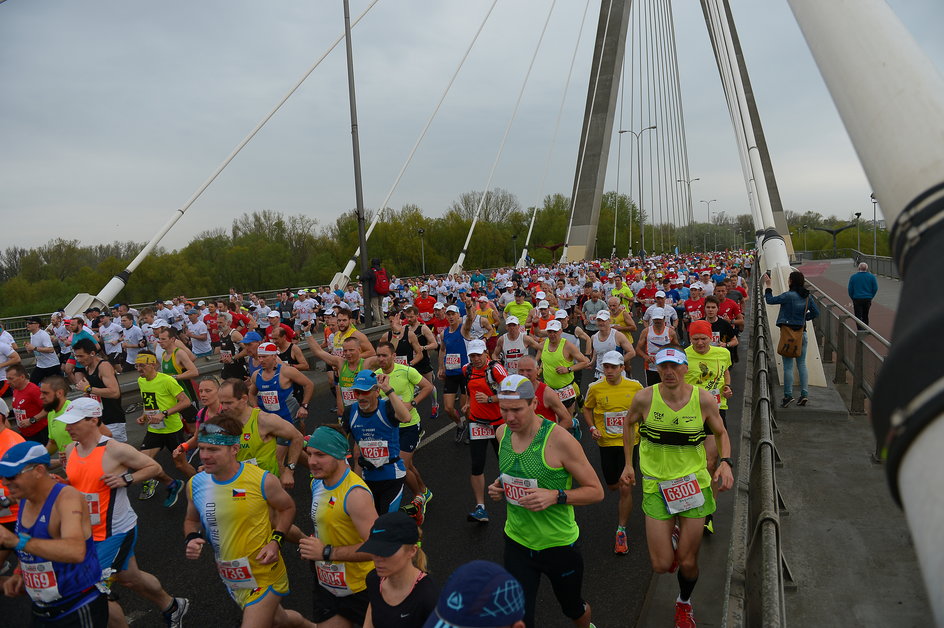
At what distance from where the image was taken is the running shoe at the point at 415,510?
603 cm

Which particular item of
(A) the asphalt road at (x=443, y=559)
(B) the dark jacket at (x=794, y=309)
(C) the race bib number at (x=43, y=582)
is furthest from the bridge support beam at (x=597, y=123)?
(C) the race bib number at (x=43, y=582)

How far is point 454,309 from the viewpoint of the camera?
9.89 meters

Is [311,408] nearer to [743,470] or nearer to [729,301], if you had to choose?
[729,301]

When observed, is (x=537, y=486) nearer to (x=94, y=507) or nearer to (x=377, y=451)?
(x=377, y=451)

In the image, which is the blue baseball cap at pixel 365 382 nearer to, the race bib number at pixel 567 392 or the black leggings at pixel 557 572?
the black leggings at pixel 557 572

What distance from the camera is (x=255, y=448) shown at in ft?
18.2

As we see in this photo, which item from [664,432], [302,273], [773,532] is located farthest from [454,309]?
[302,273]

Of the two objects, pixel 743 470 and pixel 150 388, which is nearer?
pixel 743 470

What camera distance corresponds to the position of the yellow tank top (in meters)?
3.84

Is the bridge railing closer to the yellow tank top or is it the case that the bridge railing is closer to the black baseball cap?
the black baseball cap

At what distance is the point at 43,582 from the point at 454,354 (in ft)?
21.4

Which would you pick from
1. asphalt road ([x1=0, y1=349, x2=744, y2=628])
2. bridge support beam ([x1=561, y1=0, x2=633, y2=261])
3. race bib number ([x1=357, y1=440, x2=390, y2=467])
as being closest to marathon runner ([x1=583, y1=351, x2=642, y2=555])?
asphalt road ([x1=0, y1=349, x2=744, y2=628])

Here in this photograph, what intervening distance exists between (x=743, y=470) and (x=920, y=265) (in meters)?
3.82

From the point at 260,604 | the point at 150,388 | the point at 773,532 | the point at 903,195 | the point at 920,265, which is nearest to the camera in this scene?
the point at 920,265
